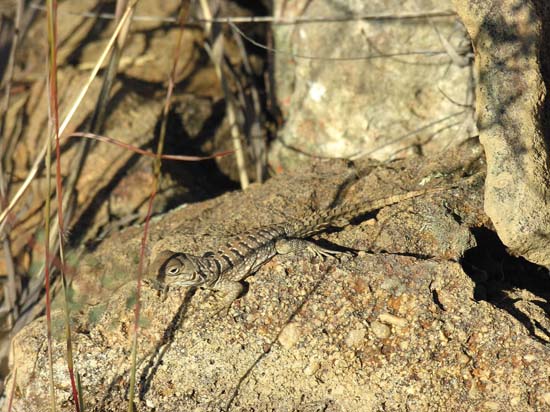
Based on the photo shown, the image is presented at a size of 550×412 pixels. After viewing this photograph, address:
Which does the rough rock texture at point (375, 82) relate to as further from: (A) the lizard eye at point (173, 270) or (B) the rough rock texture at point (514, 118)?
(A) the lizard eye at point (173, 270)

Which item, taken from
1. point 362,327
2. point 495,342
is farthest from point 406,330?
point 495,342

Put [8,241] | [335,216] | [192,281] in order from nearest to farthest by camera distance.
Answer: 1. [192,281]
2. [335,216]
3. [8,241]

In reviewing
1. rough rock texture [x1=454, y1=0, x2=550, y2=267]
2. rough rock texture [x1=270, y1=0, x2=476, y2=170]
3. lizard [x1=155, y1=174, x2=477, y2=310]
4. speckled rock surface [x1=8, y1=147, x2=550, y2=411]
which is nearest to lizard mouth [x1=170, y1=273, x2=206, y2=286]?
lizard [x1=155, y1=174, x2=477, y2=310]

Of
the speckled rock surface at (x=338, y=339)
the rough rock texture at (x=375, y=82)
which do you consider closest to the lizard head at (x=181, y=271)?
the speckled rock surface at (x=338, y=339)

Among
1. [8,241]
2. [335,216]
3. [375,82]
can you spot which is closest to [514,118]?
[335,216]

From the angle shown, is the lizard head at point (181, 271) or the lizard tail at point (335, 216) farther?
the lizard tail at point (335, 216)

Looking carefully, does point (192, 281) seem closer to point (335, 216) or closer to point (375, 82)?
point (335, 216)
